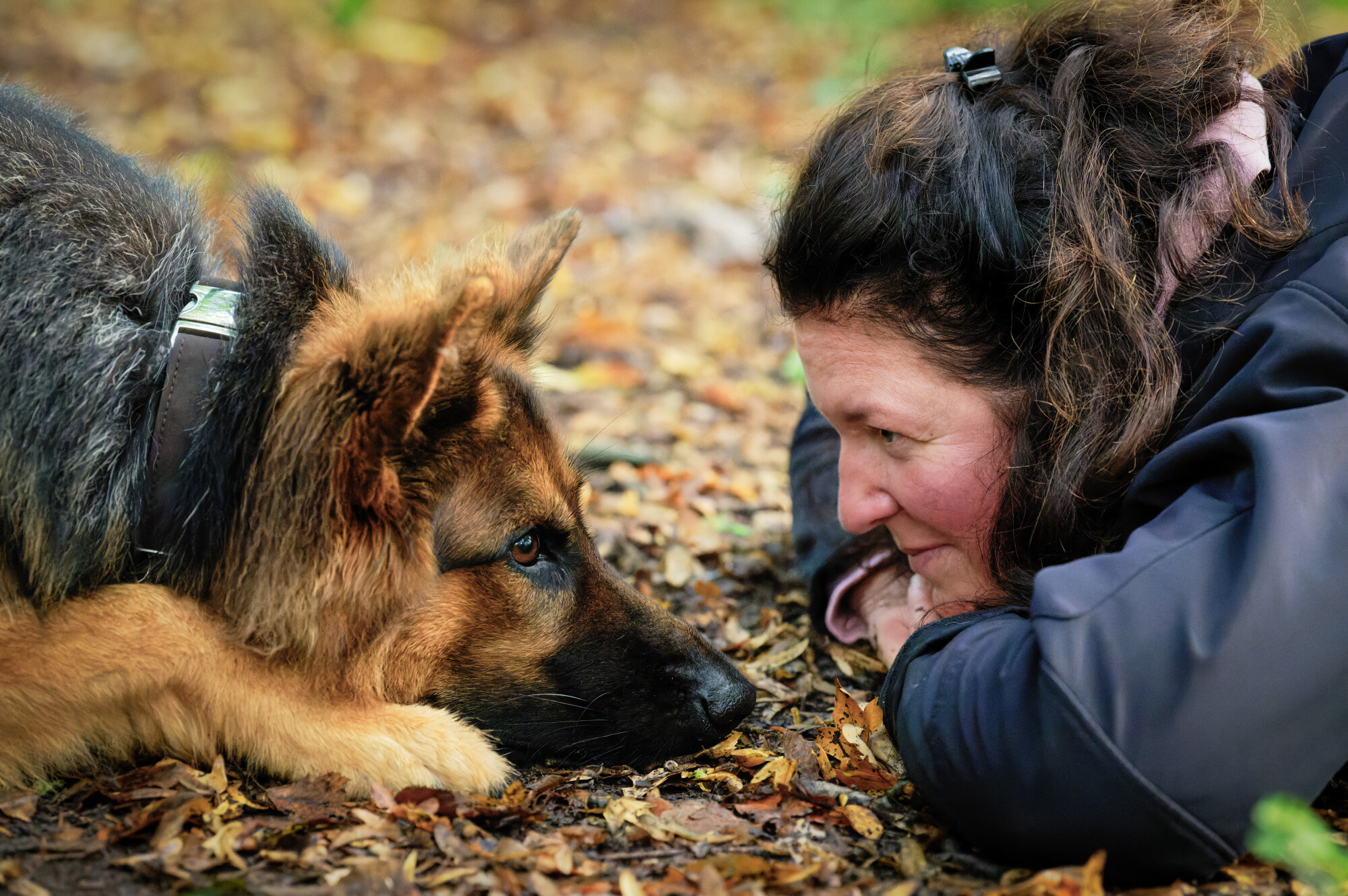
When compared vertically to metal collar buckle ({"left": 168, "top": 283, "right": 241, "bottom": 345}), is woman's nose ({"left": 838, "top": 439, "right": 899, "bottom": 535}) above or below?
below

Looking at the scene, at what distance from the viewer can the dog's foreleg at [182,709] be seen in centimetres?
281

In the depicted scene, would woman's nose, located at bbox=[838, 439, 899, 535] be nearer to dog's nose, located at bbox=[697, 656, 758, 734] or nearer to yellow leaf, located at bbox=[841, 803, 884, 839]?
dog's nose, located at bbox=[697, 656, 758, 734]

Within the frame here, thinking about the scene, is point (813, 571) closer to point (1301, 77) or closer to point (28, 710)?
A: point (1301, 77)

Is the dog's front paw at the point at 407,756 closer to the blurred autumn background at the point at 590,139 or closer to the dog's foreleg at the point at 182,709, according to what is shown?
the dog's foreleg at the point at 182,709

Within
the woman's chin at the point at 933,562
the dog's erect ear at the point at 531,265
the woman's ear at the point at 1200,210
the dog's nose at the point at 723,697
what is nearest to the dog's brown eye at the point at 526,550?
the dog's nose at the point at 723,697

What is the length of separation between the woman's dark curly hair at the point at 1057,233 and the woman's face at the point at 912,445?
6cm

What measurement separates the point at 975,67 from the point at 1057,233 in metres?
0.79

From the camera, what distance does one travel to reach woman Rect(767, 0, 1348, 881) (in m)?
2.33

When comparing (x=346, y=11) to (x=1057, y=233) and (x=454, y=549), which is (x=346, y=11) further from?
(x=1057, y=233)

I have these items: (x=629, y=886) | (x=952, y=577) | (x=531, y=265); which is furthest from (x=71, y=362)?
(x=952, y=577)

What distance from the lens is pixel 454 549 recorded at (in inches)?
121

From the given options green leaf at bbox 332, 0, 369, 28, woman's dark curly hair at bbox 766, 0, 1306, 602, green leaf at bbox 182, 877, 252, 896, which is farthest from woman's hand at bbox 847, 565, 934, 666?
green leaf at bbox 332, 0, 369, 28

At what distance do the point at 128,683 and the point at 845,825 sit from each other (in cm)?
201

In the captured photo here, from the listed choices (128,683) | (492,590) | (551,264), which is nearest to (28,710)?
(128,683)
